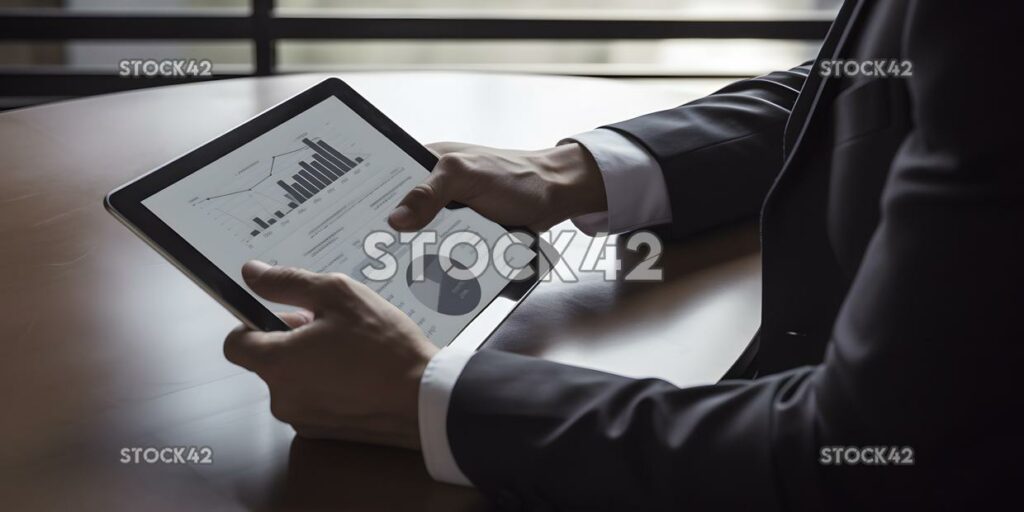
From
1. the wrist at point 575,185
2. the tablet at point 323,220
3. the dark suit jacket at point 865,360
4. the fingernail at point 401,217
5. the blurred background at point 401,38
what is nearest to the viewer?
the dark suit jacket at point 865,360

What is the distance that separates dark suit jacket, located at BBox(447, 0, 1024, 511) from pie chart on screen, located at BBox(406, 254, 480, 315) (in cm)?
13

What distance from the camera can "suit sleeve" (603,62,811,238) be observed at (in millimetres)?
1269

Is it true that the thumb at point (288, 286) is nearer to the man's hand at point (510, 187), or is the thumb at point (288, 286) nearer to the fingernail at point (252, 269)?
the fingernail at point (252, 269)

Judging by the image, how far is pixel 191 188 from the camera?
0.96 m

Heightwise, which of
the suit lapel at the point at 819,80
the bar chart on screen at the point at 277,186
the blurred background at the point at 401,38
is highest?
the suit lapel at the point at 819,80

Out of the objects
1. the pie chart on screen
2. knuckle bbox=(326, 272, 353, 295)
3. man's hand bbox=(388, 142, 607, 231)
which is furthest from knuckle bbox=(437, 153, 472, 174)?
knuckle bbox=(326, 272, 353, 295)

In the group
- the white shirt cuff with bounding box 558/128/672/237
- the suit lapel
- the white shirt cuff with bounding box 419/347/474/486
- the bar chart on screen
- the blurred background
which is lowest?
the blurred background

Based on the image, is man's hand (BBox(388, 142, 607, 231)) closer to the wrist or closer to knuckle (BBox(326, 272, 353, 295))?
the wrist

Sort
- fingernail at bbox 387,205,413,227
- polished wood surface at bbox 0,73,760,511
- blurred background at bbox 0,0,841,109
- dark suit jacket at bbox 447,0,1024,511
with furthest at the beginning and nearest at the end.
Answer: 1. blurred background at bbox 0,0,841,109
2. fingernail at bbox 387,205,413,227
3. polished wood surface at bbox 0,73,760,511
4. dark suit jacket at bbox 447,0,1024,511

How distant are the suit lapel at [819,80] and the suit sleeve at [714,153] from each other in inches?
8.0

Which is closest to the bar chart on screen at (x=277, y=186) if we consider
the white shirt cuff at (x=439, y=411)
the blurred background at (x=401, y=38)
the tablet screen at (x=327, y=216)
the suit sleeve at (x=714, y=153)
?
the tablet screen at (x=327, y=216)

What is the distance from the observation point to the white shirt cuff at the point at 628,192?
1246mm

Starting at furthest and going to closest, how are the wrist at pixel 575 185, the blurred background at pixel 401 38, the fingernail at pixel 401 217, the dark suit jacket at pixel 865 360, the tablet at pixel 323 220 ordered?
the blurred background at pixel 401 38 < the wrist at pixel 575 185 < the fingernail at pixel 401 217 < the tablet at pixel 323 220 < the dark suit jacket at pixel 865 360

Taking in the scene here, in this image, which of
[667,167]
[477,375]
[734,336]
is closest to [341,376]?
[477,375]
